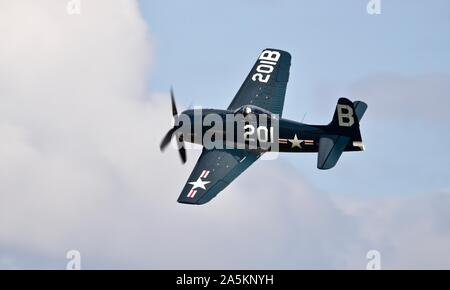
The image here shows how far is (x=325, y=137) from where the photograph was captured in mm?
47719

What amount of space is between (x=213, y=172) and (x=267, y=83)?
6794 mm

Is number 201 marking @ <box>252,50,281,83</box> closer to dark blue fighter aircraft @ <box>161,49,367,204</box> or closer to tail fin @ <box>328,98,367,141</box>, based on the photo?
dark blue fighter aircraft @ <box>161,49,367,204</box>

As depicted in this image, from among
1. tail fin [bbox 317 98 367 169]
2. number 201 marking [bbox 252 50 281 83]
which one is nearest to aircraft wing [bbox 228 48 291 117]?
number 201 marking [bbox 252 50 281 83]

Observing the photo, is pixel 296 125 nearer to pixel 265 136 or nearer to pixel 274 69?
pixel 265 136

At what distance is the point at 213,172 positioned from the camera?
154ft

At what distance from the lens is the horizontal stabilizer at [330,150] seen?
153 feet

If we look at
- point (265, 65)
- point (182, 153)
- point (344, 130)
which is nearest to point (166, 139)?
point (182, 153)

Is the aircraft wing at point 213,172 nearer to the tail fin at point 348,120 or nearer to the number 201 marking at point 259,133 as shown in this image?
the number 201 marking at point 259,133

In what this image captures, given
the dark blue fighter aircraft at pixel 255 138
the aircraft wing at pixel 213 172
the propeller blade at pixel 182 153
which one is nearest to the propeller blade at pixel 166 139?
the dark blue fighter aircraft at pixel 255 138

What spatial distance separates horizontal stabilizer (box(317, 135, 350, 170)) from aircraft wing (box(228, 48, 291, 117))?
410cm

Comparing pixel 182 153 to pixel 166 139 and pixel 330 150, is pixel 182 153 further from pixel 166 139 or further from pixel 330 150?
pixel 330 150

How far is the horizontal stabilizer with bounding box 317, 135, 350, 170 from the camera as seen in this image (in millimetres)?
46531

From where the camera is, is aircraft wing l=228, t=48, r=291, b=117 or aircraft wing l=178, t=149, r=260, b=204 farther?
aircraft wing l=228, t=48, r=291, b=117
